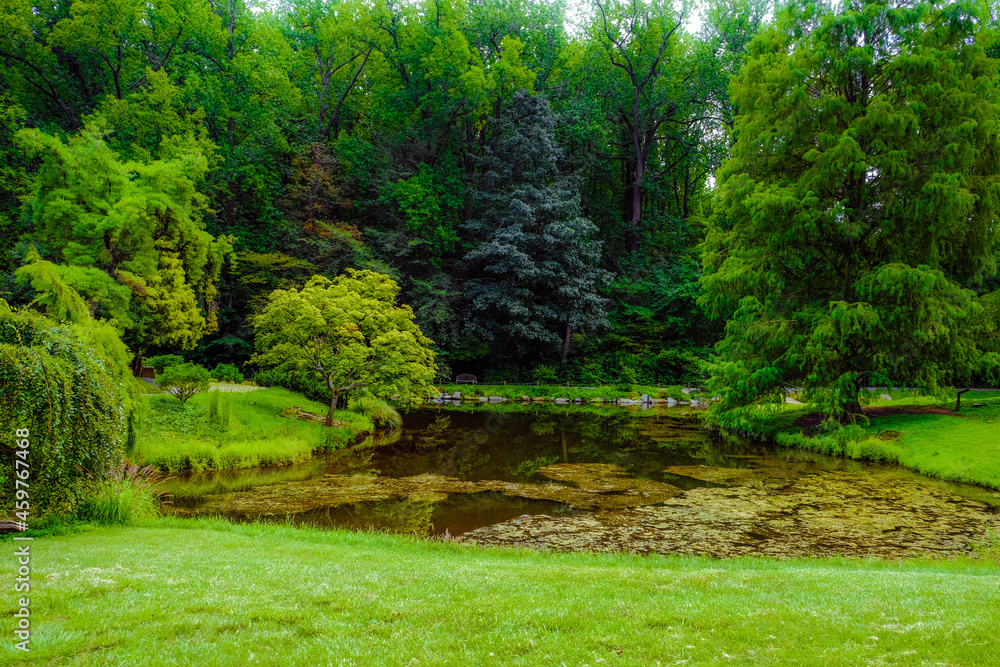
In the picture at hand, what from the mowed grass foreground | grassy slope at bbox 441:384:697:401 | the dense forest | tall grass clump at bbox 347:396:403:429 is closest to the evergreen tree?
the dense forest

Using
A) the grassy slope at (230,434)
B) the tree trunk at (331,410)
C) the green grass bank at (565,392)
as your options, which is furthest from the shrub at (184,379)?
the green grass bank at (565,392)

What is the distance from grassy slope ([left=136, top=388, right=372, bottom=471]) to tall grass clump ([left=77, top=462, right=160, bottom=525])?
121 inches

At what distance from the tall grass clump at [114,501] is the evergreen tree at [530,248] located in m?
27.3

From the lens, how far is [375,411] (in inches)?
971

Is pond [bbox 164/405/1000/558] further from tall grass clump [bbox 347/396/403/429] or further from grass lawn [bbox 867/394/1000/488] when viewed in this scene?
tall grass clump [bbox 347/396/403/429]

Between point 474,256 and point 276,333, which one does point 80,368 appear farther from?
point 474,256

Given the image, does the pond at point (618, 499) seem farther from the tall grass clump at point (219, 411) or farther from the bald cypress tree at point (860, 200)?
the bald cypress tree at point (860, 200)

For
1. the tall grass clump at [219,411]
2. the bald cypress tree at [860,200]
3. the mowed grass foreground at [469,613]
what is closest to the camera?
the mowed grass foreground at [469,613]

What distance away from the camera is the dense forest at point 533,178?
19328 mm

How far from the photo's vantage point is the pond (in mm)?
10883

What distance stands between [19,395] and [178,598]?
12.3ft

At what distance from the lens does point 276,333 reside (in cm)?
2070

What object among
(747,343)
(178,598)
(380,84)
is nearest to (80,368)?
(178,598)

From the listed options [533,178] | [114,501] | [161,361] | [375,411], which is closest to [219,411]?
[375,411]
